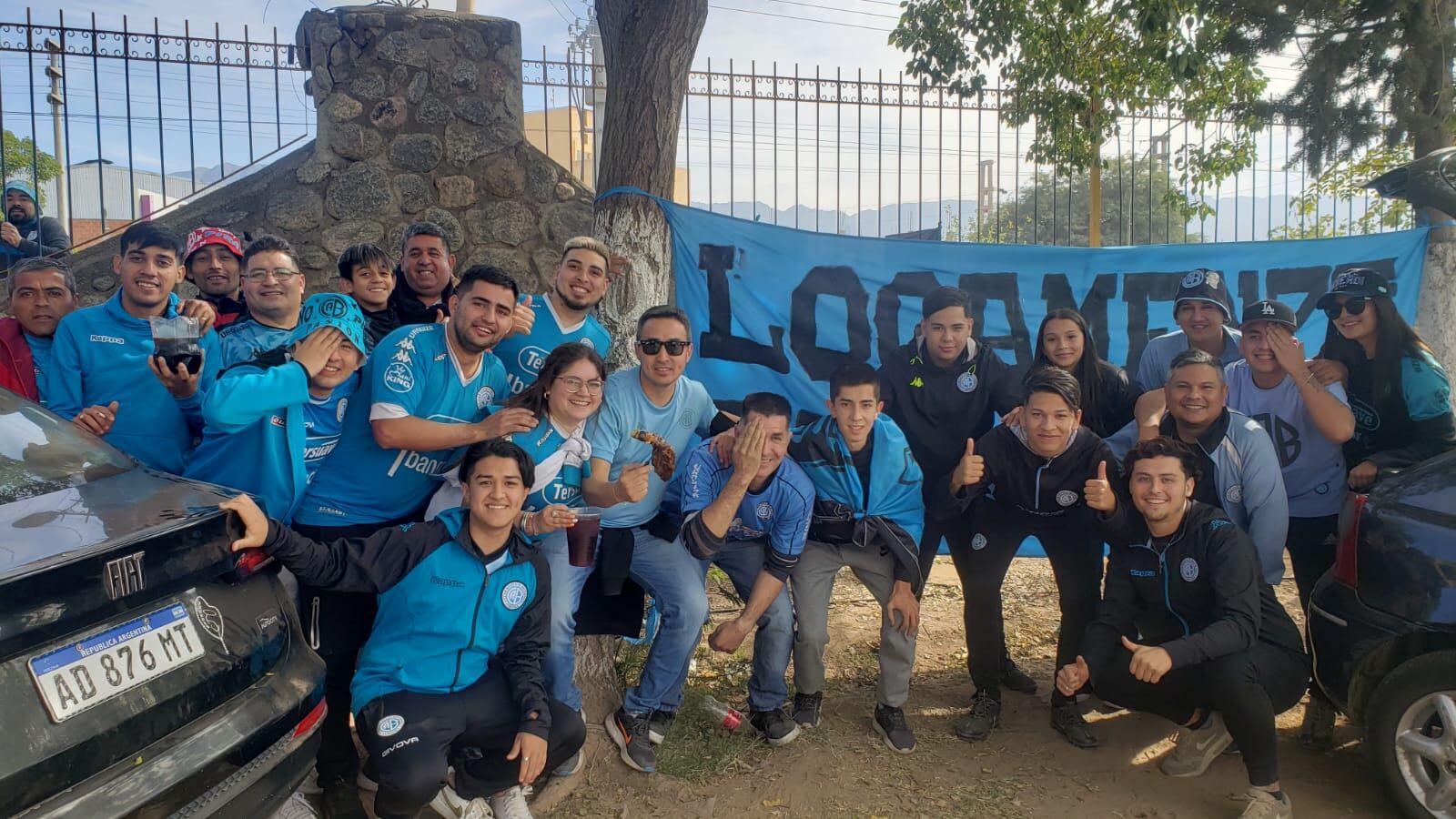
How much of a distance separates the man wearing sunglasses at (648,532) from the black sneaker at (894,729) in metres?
0.89

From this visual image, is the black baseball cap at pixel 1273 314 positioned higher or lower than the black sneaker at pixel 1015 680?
higher

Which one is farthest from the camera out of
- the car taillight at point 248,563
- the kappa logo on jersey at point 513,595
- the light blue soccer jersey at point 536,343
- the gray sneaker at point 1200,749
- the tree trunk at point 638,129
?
the tree trunk at point 638,129

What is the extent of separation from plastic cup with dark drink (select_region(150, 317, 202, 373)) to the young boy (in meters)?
0.77

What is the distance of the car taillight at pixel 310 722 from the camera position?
2.41m

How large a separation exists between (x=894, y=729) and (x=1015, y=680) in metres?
0.89

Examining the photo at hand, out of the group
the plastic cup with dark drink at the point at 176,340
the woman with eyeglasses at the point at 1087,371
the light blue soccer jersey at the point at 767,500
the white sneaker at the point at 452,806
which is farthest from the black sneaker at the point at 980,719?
the plastic cup with dark drink at the point at 176,340

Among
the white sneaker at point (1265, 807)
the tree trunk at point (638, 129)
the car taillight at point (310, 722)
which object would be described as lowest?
the white sneaker at point (1265, 807)

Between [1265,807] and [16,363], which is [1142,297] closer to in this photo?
[1265,807]

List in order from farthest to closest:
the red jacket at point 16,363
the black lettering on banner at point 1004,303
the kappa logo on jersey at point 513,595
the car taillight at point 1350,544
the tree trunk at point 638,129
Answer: the black lettering on banner at point 1004,303
the tree trunk at point 638,129
the red jacket at point 16,363
the car taillight at point 1350,544
the kappa logo on jersey at point 513,595

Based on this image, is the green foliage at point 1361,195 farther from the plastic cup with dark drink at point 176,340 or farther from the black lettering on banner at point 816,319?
the plastic cup with dark drink at point 176,340

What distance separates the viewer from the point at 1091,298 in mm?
5371

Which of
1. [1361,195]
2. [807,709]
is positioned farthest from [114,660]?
[1361,195]

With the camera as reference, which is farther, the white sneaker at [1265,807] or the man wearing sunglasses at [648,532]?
the man wearing sunglasses at [648,532]

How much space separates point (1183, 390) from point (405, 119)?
5386 millimetres
